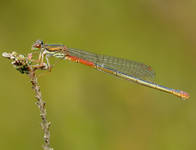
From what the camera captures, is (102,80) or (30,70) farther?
(102,80)

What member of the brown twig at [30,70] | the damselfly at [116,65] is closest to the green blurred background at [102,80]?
the damselfly at [116,65]

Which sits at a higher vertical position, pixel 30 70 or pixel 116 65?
pixel 116 65

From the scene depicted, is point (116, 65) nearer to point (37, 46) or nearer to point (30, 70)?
point (37, 46)

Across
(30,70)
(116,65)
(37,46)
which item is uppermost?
(37,46)

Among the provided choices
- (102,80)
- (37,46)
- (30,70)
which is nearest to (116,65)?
(102,80)

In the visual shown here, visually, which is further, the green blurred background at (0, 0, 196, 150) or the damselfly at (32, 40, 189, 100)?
the damselfly at (32, 40, 189, 100)

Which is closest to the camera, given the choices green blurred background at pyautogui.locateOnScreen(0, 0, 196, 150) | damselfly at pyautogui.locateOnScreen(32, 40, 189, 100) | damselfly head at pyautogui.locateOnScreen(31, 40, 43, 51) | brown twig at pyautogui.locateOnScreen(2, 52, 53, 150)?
A: brown twig at pyautogui.locateOnScreen(2, 52, 53, 150)

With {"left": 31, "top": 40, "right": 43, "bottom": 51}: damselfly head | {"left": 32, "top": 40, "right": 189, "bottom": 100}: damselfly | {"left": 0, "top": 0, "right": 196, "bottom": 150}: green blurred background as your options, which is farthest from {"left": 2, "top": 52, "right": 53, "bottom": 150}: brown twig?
{"left": 0, "top": 0, "right": 196, "bottom": 150}: green blurred background

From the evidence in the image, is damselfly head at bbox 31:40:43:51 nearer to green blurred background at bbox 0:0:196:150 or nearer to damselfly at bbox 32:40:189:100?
damselfly at bbox 32:40:189:100

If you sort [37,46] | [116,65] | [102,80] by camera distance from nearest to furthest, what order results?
[37,46], [116,65], [102,80]

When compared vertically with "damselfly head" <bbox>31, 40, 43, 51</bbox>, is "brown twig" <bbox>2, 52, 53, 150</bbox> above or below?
below
